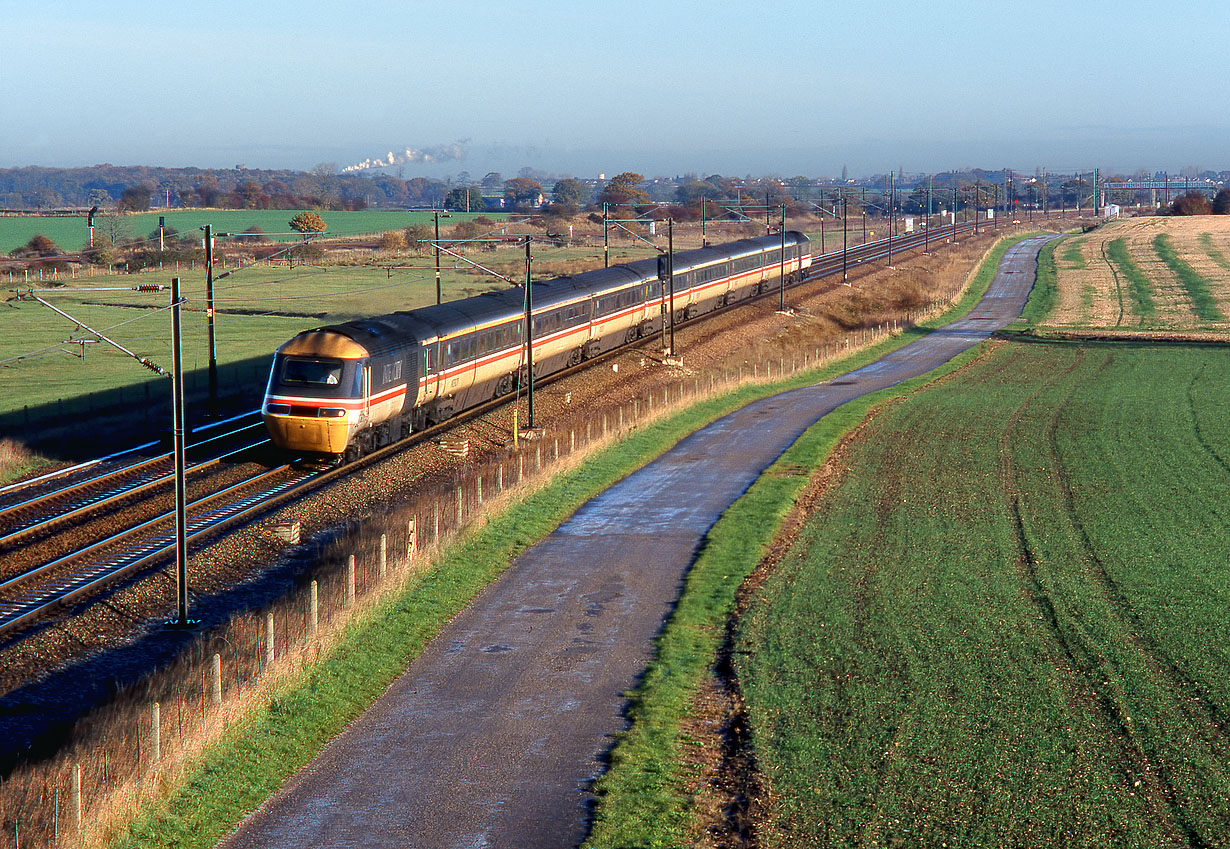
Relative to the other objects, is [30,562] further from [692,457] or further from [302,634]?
[692,457]

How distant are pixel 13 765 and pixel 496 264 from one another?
91413 mm

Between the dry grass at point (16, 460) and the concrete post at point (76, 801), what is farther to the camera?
the dry grass at point (16, 460)

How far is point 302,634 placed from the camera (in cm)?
1912

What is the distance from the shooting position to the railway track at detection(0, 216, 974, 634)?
22.2 m

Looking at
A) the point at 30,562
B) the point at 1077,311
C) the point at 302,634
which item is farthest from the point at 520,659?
the point at 1077,311

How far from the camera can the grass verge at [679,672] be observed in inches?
543

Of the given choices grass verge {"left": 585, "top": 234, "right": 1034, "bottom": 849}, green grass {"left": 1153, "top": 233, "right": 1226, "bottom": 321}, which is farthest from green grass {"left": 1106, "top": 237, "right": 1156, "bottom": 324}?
grass verge {"left": 585, "top": 234, "right": 1034, "bottom": 849}

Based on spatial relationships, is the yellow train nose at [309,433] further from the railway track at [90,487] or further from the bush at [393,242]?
the bush at [393,242]

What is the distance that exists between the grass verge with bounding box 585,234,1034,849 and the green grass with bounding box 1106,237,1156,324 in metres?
56.5

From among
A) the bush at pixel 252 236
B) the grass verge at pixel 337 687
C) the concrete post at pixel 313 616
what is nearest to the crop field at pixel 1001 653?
the grass verge at pixel 337 687

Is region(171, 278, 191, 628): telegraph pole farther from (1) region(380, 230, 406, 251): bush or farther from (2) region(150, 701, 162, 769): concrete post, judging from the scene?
(1) region(380, 230, 406, 251): bush

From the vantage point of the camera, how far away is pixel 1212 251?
120 m

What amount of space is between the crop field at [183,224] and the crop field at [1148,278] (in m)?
69.8

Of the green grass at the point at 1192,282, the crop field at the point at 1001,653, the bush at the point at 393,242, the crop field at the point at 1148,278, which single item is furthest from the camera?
the bush at the point at 393,242
